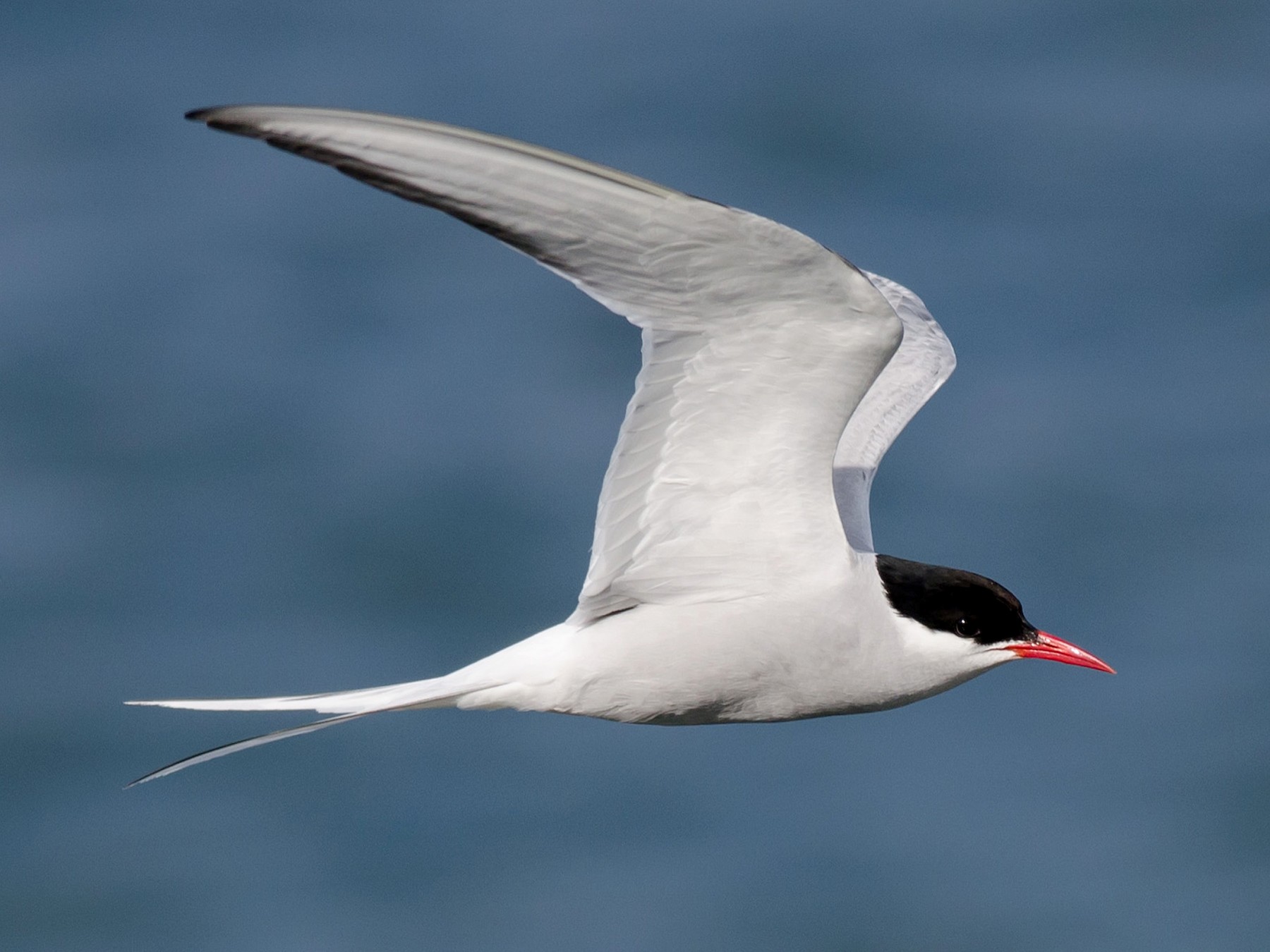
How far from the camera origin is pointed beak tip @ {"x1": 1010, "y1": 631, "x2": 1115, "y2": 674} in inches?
263

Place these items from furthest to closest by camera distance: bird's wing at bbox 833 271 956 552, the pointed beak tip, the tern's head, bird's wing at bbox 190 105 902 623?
bird's wing at bbox 833 271 956 552
the pointed beak tip
the tern's head
bird's wing at bbox 190 105 902 623

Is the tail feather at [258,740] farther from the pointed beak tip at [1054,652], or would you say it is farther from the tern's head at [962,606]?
the pointed beak tip at [1054,652]

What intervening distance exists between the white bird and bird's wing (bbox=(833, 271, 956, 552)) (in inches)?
3.8

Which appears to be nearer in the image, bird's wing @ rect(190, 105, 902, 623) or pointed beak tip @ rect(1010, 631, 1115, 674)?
bird's wing @ rect(190, 105, 902, 623)

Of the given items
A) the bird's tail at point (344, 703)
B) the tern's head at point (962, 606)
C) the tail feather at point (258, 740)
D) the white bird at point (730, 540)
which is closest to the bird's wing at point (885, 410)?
the white bird at point (730, 540)

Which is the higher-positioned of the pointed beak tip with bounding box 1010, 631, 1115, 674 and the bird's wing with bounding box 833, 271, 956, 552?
the bird's wing with bounding box 833, 271, 956, 552

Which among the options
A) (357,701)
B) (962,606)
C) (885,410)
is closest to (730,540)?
(962,606)

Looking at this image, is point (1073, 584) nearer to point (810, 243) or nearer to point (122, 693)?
point (122, 693)

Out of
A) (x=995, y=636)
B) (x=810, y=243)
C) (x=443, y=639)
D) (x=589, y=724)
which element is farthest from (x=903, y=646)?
(x=443, y=639)

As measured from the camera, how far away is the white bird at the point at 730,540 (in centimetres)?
526

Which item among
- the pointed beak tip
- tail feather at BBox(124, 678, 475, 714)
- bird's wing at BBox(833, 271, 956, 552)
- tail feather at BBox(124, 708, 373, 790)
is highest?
bird's wing at BBox(833, 271, 956, 552)

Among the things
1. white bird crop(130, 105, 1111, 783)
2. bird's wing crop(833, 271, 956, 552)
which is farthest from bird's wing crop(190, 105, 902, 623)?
bird's wing crop(833, 271, 956, 552)

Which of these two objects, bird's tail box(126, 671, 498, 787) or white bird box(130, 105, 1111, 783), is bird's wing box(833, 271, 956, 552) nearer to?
white bird box(130, 105, 1111, 783)

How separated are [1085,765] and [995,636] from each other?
16.0 meters
